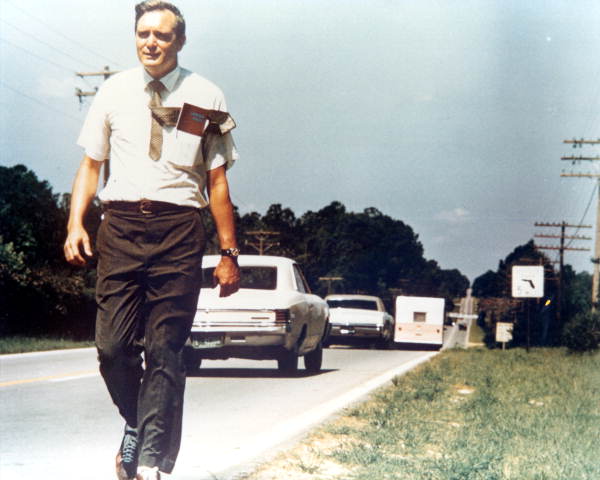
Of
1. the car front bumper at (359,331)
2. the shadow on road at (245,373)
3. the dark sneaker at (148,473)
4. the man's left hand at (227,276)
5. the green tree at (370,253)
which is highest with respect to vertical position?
the green tree at (370,253)

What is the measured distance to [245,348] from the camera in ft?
46.0

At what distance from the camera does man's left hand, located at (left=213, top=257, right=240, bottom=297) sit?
14.7ft

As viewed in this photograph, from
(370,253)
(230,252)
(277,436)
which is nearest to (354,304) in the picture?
(277,436)

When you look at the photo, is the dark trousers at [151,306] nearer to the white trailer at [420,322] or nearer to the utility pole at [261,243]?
the white trailer at [420,322]

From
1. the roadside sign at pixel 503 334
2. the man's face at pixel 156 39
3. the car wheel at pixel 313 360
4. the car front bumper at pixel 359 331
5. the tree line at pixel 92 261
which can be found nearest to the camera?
the man's face at pixel 156 39

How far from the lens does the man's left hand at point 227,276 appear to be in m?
4.47

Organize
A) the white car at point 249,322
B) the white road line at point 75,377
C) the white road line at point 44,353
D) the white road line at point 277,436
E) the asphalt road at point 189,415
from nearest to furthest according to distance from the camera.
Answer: the white road line at point 277,436
the asphalt road at point 189,415
the white road line at point 75,377
the white car at point 249,322
the white road line at point 44,353

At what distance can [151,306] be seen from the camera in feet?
14.2

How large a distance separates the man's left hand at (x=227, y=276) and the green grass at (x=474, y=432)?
1868 mm

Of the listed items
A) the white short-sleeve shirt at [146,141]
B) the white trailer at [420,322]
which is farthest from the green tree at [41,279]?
the white short-sleeve shirt at [146,141]

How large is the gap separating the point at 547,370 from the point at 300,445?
1064 cm

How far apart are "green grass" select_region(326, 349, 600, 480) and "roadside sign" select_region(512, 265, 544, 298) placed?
38.4ft

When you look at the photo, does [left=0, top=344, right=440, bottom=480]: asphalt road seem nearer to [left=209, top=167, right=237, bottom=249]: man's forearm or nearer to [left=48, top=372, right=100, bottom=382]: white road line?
[left=48, top=372, right=100, bottom=382]: white road line

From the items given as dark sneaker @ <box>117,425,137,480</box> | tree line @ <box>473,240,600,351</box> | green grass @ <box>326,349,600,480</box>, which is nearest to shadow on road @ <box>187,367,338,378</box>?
green grass @ <box>326,349,600,480</box>
